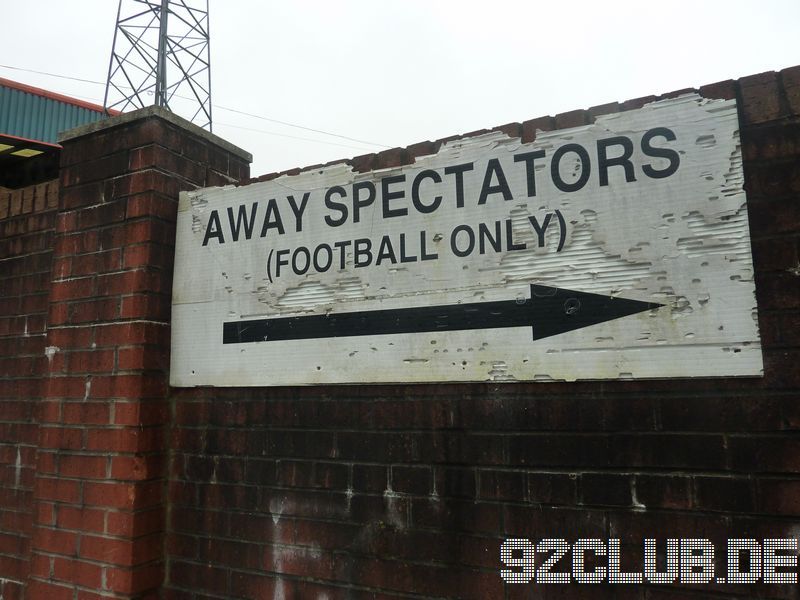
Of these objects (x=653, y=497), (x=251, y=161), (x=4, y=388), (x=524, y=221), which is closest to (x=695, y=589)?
(x=653, y=497)

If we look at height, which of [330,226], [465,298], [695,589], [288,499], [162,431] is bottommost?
[695,589]

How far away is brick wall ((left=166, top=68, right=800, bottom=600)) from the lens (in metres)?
1.96

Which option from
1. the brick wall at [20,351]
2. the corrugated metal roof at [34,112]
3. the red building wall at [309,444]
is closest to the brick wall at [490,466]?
the red building wall at [309,444]

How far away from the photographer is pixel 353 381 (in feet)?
8.41

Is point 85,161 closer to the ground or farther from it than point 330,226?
farther from it

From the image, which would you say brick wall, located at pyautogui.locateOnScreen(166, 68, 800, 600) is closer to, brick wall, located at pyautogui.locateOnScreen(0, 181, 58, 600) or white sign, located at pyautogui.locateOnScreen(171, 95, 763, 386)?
white sign, located at pyautogui.locateOnScreen(171, 95, 763, 386)

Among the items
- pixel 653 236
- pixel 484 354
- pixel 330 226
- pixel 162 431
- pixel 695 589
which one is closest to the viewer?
pixel 695 589

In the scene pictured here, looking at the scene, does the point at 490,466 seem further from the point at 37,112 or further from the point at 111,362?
the point at 37,112

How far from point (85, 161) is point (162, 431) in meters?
1.67

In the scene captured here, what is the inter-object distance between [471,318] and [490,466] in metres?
0.61

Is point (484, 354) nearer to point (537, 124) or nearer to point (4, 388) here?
point (537, 124)

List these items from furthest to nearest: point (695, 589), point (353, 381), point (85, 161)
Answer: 1. point (85, 161)
2. point (353, 381)
3. point (695, 589)

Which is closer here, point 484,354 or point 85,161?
point 484,354

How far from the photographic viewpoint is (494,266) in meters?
2.39
